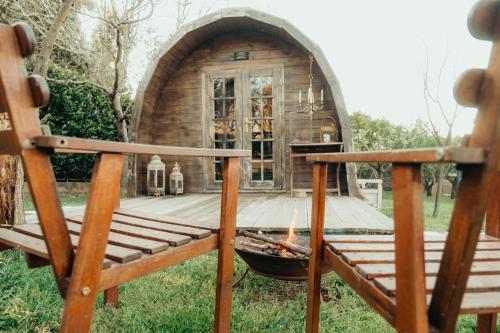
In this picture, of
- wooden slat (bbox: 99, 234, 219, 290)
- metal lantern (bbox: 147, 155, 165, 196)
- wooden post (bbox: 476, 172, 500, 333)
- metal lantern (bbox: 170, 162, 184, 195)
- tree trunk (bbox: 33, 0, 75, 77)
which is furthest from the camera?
metal lantern (bbox: 170, 162, 184, 195)

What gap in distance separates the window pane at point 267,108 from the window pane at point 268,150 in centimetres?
57

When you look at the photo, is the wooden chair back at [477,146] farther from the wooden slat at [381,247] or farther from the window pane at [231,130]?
the window pane at [231,130]

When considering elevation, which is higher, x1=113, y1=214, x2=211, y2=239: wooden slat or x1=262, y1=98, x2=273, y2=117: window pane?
x1=262, y1=98, x2=273, y2=117: window pane

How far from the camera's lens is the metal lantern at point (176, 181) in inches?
258

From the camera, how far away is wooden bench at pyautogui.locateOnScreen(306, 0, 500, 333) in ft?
2.17

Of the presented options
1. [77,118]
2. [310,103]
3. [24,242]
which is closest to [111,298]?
[24,242]

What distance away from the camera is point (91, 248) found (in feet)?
3.19

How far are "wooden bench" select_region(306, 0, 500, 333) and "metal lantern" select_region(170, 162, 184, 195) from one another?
5.65 meters

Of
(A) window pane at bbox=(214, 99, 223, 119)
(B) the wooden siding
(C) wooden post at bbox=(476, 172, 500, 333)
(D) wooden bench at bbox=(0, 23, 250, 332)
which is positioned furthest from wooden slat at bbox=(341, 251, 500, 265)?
(A) window pane at bbox=(214, 99, 223, 119)

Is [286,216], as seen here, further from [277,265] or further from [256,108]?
[256,108]

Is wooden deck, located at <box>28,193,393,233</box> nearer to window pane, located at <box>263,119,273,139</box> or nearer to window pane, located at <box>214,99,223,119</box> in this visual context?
window pane, located at <box>263,119,273,139</box>

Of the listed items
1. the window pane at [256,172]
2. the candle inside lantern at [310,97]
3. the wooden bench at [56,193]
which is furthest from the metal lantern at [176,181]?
the wooden bench at [56,193]

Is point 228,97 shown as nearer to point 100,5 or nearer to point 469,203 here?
point 100,5

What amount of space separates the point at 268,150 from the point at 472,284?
5.70 m
